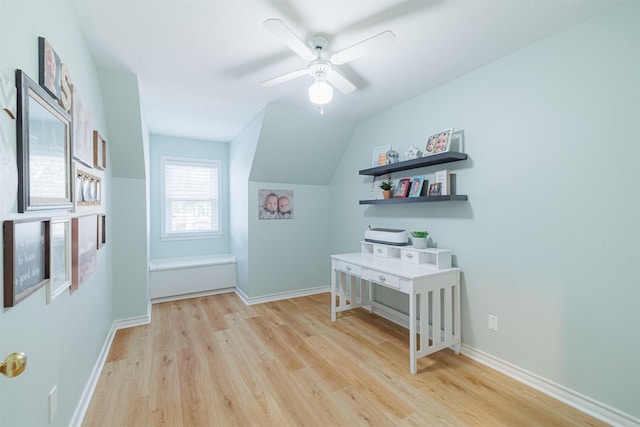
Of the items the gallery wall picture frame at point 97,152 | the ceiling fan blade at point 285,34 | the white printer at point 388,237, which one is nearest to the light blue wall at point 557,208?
the white printer at point 388,237

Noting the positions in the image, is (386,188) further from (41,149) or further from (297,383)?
(41,149)

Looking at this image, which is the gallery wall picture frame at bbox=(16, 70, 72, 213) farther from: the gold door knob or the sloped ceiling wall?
the sloped ceiling wall

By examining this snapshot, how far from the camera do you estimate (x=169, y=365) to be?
7.47ft

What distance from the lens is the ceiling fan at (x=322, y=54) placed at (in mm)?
1523

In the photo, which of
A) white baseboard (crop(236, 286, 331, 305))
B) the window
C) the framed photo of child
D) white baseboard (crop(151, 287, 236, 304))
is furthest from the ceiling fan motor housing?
white baseboard (crop(151, 287, 236, 304))

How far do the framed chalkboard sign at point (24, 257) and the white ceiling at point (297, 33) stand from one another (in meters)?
1.38

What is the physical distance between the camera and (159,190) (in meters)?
4.31

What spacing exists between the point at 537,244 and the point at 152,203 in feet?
15.6

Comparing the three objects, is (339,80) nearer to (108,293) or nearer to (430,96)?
(430,96)

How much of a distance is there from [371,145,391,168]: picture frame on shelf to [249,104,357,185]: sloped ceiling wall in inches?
26.1

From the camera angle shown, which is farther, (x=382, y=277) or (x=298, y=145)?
(x=298, y=145)

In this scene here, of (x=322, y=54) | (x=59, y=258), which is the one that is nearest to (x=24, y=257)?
(x=59, y=258)

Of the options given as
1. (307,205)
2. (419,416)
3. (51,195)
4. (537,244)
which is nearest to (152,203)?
(307,205)

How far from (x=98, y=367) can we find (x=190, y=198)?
282cm
